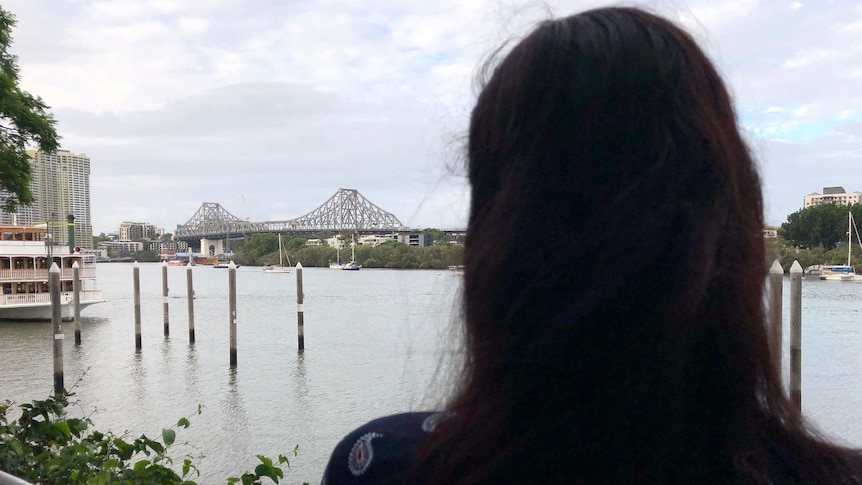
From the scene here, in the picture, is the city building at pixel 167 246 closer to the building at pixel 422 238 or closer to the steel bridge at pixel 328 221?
the steel bridge at pixel 328 221

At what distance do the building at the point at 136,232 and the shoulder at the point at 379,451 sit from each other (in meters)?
138

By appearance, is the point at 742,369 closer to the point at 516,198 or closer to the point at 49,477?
the point at 516,198

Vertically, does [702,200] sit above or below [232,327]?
above

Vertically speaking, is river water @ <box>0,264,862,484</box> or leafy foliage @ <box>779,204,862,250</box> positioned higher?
leafy foliage @ <box>779,204,862,250</box>

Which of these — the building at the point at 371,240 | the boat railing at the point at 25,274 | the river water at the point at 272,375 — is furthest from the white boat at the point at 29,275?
the building at the point at 371,240

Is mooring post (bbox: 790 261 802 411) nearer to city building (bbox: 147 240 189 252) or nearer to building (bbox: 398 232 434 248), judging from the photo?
building (bbox: 398 232 434 248)

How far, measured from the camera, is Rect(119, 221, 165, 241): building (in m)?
131

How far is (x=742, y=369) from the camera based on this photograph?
74cm

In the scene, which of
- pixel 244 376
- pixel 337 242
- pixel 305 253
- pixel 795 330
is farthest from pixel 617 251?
pixel 305 253

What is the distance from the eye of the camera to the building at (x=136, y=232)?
429 feet

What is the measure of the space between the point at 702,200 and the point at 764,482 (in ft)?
0.98

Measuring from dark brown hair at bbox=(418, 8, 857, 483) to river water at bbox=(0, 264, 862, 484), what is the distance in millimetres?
170

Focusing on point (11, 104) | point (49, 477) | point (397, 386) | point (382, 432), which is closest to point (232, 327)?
point (397, 386)

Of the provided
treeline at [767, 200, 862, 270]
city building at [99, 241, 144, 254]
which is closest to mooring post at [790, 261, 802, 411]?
treeline at [767, 200, 862, 270]
